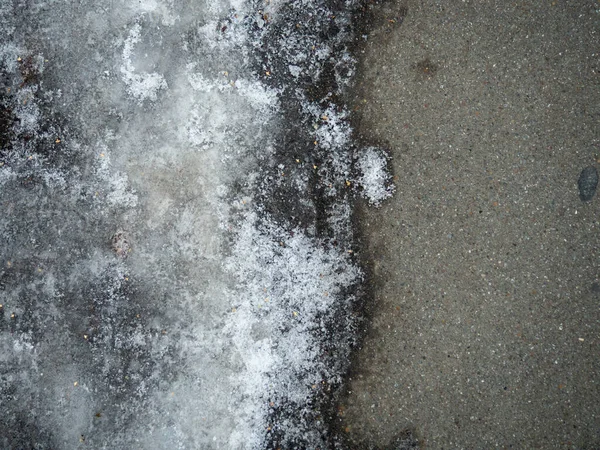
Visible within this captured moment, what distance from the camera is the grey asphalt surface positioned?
3189 mm

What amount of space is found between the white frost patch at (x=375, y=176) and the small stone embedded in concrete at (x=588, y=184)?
1.57m

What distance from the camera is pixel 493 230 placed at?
10.6 feet

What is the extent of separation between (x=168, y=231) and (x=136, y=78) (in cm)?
129

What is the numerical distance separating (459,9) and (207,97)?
2235 millimetres

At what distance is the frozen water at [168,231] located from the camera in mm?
3148

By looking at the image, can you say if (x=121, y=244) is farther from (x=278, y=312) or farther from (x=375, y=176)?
(x=375, y=176)

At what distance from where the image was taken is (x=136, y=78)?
3195 mm

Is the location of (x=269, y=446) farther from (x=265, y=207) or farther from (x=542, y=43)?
(x=542, y=43)

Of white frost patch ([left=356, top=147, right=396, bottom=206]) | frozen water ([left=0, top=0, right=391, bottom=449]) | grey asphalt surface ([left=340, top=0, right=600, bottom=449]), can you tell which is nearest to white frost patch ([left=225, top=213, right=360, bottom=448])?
frozen water ([left=0, top=0, right=391, bottom=449])

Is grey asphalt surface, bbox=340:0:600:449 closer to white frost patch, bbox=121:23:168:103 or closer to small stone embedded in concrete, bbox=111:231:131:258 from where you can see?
white frost patch, bbox=121:23:168:103

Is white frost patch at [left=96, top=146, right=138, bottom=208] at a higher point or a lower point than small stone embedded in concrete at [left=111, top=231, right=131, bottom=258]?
higher

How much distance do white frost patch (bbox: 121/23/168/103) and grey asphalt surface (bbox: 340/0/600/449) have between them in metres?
1.67

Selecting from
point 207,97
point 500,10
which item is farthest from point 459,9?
point 207,97

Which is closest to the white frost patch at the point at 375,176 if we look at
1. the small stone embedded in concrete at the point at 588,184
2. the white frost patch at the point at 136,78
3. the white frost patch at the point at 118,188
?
the small stone embedded in concrete at the point at 588,184
